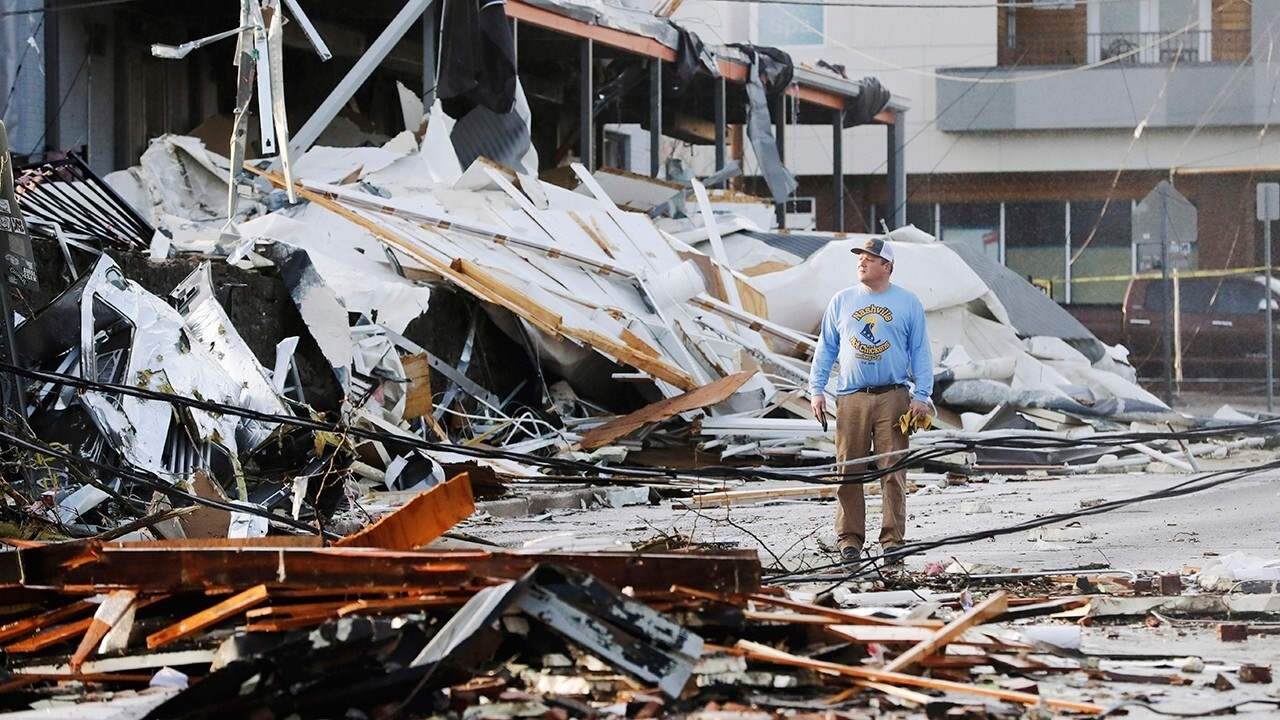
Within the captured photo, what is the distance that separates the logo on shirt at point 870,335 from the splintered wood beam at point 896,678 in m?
3.69

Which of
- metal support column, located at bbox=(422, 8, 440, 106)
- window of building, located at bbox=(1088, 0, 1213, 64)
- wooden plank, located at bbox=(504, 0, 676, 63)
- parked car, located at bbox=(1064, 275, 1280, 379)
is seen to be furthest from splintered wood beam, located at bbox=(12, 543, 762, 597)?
window of building, located at bbox=(1088, 0, 1213, 64)

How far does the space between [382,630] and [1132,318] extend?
25.6 m

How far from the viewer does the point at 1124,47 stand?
39.8 m

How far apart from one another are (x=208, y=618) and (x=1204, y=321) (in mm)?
25758

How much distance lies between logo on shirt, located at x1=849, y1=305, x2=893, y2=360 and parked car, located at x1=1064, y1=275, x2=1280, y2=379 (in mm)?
20712

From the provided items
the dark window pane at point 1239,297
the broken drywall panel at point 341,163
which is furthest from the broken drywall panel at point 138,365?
the dark window pane at point 1239,297

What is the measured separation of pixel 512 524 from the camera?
1033 centimetres

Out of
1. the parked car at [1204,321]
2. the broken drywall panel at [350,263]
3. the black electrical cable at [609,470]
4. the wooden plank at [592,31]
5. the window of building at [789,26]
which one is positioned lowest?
the parked car at [1204,321]

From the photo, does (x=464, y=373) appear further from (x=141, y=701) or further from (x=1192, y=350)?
(x=1192, y=350)

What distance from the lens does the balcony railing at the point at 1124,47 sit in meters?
39.1

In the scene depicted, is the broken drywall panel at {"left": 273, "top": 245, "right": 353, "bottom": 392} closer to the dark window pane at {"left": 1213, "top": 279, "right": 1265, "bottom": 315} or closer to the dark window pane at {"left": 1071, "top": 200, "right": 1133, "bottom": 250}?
the dark window pane at {"left": 1213, "top": 279, "right": 1265, "bottom": 315}

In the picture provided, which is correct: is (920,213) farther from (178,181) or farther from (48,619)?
(48,619)

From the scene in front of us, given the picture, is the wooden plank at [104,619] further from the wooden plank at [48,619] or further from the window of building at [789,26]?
the window of building at [789,26]

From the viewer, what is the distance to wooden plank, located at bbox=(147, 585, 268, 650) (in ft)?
17.1
